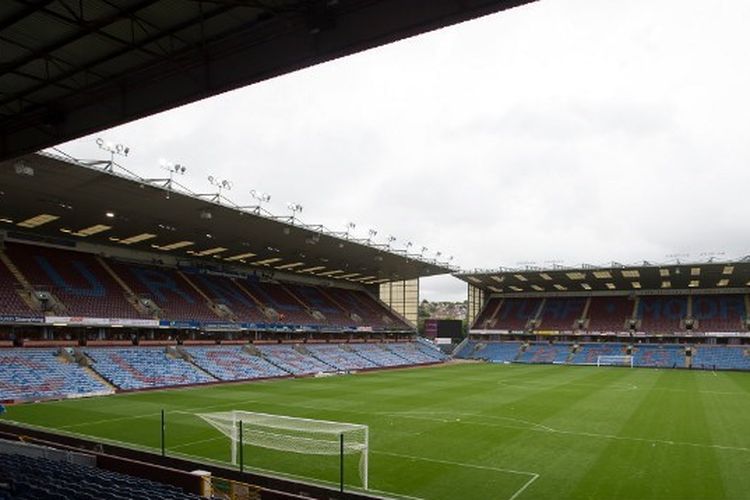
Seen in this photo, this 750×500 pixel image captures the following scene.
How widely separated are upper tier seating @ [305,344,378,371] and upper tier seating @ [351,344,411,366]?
148cm

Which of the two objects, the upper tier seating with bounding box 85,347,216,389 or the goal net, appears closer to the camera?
the goal net

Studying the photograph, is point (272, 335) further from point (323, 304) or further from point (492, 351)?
point (492, 351)

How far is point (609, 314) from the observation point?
7631cm

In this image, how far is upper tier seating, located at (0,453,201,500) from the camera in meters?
9.51

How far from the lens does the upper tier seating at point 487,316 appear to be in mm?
83044

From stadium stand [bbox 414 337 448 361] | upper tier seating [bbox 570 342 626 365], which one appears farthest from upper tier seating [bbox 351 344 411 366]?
upper tier seating [bbox 570 342 626 365]

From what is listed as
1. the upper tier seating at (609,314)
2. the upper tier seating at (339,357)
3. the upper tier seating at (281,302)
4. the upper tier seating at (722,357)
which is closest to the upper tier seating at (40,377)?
the upper tier seating at (281,302)

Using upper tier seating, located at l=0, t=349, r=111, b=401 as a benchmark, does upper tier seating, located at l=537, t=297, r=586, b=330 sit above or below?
above

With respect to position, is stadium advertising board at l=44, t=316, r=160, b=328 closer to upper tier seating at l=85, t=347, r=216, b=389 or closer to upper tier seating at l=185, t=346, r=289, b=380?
upper tier seating at l=85, t=347, r=216, b=389

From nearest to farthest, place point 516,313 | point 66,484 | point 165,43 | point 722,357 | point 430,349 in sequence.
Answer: point 66,484, point 165,43, point 722,357, point 430,349, point 516,313

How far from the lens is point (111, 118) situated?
13742 millimetres

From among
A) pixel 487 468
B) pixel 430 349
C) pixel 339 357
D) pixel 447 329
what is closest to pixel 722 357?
pixel 430 349

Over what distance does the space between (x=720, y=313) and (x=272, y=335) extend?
53.6 m

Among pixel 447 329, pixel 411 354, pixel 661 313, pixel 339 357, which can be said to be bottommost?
pixel 411 354
